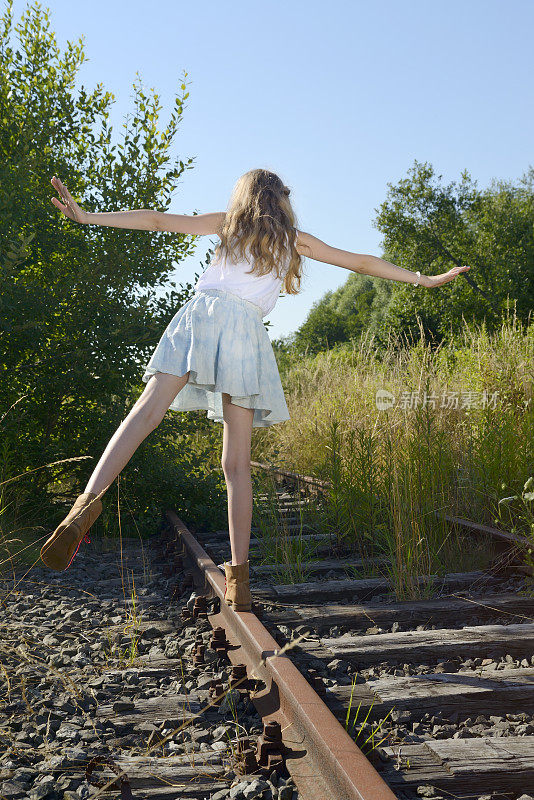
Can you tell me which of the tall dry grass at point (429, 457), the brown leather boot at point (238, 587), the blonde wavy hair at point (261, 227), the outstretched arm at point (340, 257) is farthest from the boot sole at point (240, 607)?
the outstretched arm at point (340, 257)

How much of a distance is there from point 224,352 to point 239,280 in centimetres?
32

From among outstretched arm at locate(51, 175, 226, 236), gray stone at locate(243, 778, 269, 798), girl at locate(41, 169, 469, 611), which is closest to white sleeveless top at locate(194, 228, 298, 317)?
A: girl at locate(41, 169, 469, 611)

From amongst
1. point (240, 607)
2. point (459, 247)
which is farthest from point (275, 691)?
point (459, 247)

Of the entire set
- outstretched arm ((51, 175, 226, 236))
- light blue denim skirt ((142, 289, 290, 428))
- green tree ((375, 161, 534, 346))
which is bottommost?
light blue denim skirt ((142, 289, 290, 428))

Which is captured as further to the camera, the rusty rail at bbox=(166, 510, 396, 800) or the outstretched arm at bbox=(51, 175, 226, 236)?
the outstretched arm at bbox=(51, 175, 226, 236)

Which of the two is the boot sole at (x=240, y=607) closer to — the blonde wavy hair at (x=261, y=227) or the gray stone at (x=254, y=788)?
the gray stone at (x=254, y=788)

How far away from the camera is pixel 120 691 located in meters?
2.43

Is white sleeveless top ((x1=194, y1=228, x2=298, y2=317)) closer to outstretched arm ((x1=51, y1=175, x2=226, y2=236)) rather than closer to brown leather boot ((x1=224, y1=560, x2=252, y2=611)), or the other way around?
outstretched arm ((x1=51, y1=175, x2=226, y2=236))

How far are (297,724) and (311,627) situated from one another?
1.17m

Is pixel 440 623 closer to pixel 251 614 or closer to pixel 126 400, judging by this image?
pixel 251 614

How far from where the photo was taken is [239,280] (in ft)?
9.70

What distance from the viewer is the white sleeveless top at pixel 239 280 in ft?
9.68

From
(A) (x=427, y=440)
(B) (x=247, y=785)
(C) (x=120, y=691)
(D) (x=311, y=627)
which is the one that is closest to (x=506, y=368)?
(A) (x=427, y=440)

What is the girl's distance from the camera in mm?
2814
